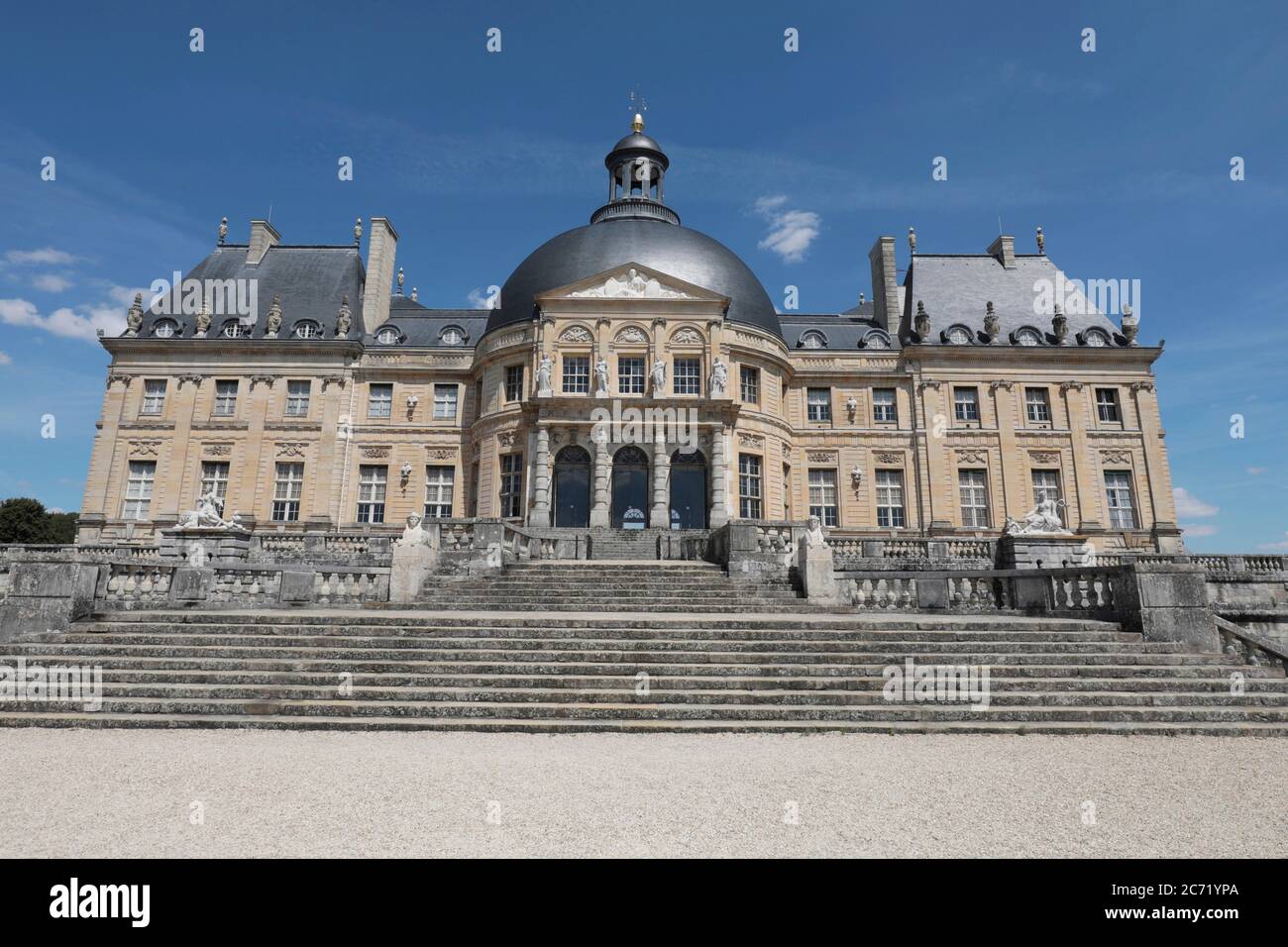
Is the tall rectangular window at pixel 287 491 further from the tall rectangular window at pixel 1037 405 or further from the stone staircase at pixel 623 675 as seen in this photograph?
the tall rectangular window at pixel 1037 405

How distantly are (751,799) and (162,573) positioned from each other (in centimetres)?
1288

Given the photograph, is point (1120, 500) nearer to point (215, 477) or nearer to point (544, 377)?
point (544, 377)

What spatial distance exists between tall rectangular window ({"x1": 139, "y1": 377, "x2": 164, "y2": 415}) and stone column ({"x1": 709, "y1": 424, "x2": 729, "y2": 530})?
24.0 metres

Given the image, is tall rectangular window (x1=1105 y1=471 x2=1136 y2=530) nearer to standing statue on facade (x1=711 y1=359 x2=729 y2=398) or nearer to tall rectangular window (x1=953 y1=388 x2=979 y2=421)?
tall rectangular window (x1=953 y1=388 x2=979 y2=421)

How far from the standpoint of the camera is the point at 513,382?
96.5 feet

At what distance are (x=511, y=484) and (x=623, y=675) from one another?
772 inches

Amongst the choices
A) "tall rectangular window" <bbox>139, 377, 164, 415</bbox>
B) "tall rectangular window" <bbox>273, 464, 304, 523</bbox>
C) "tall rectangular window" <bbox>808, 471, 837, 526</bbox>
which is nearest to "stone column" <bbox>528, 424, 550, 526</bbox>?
"tall rectangular window" <bbox>273, 464, 304, 523</bbox>

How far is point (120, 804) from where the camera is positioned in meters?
4.96

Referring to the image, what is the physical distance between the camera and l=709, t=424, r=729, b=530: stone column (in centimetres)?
2664

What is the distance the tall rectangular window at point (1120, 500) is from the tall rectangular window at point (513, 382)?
82.5ft

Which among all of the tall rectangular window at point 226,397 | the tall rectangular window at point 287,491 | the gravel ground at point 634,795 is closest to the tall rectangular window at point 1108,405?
the gravel ground at point 634,795
